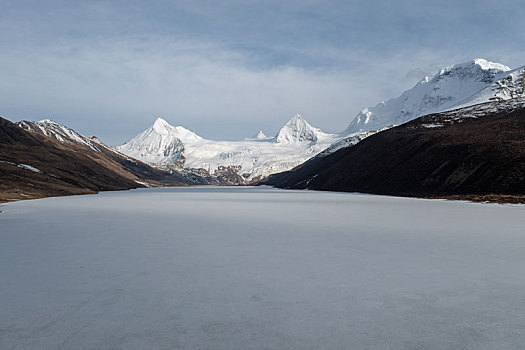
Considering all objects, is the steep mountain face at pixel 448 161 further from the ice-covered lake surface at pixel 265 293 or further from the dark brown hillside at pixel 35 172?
the dark brown hillside at pixel 35 172

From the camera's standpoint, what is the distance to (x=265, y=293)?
10336 mm

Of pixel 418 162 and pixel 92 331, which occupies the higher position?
pixel 418 162

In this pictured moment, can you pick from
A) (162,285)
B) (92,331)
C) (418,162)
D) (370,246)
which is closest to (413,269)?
(370,246)

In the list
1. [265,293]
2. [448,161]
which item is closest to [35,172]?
[448,161]

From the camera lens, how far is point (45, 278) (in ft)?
39.0

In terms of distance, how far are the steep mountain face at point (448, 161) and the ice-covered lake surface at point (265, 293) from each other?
4428cm

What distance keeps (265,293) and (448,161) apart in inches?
2903

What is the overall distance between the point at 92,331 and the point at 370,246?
42.9 ft

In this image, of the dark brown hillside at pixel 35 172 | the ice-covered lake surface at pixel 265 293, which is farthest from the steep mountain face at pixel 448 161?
the dark brown hillside at pixel 35 172

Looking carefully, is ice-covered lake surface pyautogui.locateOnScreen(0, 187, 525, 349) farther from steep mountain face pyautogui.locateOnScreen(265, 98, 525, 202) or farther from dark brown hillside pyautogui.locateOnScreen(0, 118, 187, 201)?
dark brown hillside pyautogui.locateOnScreen(0, 118, 187, 201)

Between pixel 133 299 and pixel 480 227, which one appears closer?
pixel 133 299

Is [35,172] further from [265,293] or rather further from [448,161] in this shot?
[265,293]

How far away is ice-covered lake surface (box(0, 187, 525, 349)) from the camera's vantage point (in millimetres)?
7473

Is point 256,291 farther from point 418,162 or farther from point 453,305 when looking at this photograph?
point 418,162
